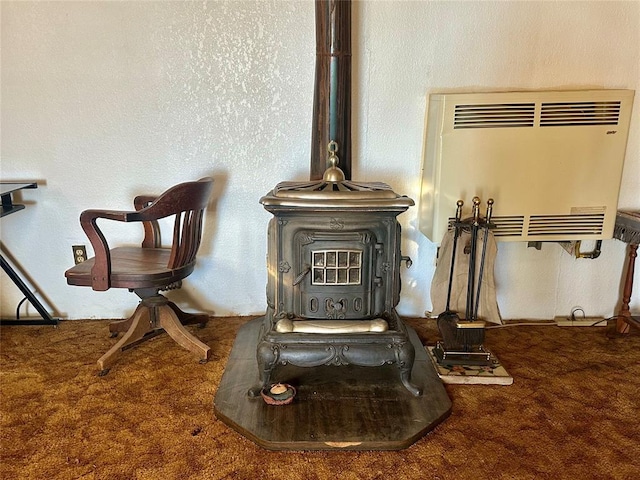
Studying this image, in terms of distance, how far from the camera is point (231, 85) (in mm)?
2367

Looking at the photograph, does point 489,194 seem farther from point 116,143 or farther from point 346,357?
point 116,143

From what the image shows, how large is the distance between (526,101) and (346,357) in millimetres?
1408

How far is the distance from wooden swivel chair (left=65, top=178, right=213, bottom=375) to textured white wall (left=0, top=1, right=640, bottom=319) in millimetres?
331

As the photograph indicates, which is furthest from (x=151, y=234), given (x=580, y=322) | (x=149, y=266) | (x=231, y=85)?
(x=580, y=322)

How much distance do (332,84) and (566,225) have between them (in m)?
1.32

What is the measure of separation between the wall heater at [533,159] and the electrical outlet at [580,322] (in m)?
0.55

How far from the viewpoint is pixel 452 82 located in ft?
7.80

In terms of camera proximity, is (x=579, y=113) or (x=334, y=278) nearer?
(x=334, y=278)

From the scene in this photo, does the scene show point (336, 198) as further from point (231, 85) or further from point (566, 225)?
point (566, 225)

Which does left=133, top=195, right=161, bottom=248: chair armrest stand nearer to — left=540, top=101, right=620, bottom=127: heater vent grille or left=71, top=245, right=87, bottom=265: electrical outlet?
left=71, top=245, right=87, bottom=265: electrical outlet

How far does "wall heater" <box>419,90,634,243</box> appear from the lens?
216cm

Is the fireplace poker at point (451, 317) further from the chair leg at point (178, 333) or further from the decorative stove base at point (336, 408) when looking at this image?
the chair leg at point (178, 333)

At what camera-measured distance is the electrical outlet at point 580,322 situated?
2.61 meters

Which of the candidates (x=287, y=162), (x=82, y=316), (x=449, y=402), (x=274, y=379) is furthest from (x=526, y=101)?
(x=82, y=316)
